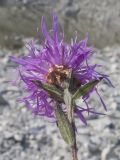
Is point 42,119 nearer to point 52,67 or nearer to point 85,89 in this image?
point 52,67

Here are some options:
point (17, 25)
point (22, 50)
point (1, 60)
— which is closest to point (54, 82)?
point (1, 60)

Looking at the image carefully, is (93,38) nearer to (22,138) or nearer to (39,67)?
(22,138)

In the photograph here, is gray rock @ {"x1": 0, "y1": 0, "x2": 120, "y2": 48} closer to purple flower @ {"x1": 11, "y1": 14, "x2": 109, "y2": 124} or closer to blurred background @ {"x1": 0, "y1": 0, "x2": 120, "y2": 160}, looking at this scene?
blurred background @ {"x1": 0, "y1": 0, "x2": 120, "y2": 160}

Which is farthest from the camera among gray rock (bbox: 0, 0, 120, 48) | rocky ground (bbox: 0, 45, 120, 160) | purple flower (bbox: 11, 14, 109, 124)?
gray rock (bbox: 0, 0, 120, 48)

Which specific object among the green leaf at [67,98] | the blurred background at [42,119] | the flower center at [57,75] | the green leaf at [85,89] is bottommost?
the green leaf at [67,98]

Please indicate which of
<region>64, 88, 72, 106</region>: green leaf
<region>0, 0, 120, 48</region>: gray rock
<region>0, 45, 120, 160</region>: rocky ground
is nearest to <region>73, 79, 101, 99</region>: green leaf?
<region>64, 88, 72, 106</region>: green leaf

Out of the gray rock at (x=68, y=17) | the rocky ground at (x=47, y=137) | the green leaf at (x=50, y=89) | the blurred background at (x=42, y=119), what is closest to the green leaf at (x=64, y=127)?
the green leaf at (x=50, y=89)

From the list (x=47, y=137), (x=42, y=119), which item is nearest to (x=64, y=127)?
(x=47, y=137)

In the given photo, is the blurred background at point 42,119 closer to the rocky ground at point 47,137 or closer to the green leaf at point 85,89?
the rocky ground at point 47,137
